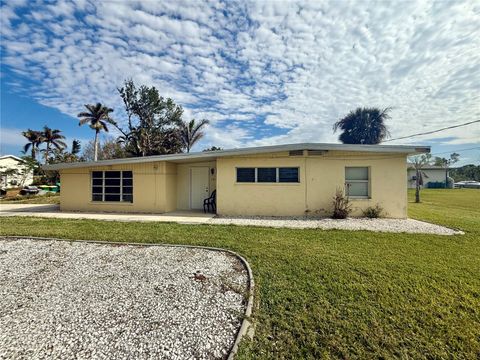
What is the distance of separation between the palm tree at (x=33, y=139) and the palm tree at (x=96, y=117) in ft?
39.0

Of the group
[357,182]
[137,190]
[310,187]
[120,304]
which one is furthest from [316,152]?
[120,304]

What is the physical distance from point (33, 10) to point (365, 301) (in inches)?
457

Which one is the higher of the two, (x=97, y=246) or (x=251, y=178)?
(x=251, y=178)

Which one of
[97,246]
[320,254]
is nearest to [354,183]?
[320,254]

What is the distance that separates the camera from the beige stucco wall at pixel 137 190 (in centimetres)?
1130

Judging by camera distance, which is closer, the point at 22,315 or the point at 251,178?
the point at 22,315

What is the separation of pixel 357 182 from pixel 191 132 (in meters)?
20.1

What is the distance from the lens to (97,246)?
5922 millimetres

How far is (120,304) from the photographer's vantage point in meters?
3.34

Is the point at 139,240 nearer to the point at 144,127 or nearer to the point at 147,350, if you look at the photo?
the point at 147,350

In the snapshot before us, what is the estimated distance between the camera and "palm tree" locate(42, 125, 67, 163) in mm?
35562

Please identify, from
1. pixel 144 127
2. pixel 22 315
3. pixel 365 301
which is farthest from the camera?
pixel 144 127

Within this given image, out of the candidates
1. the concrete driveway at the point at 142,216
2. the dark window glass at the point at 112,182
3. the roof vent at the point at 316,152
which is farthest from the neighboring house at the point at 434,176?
the dark window glass at the point at 112,182

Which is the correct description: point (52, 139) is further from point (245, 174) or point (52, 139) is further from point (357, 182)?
point (357, 182)
